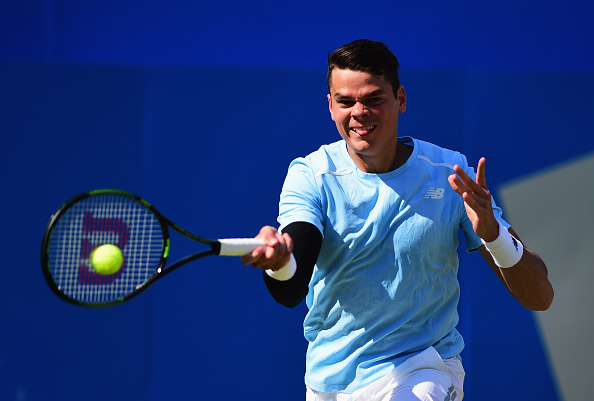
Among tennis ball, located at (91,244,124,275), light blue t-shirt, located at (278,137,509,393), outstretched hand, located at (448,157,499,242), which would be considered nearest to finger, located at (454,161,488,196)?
outstretched hand, located at (448,157,499,242)

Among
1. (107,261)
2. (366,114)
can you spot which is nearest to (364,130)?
(366,114)

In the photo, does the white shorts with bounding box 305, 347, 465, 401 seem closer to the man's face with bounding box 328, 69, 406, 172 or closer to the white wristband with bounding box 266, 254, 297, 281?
the white wristband with bounding box 266, 254, 297, 281

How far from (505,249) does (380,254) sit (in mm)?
424

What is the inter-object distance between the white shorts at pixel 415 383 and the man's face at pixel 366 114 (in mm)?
697

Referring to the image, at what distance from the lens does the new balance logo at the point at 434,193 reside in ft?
10.0

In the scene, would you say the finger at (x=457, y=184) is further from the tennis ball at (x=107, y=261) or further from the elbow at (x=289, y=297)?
the tennis ball at (x=107, y=261)

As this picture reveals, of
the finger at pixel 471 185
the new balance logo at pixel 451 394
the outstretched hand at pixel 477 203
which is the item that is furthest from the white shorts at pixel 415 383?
the finger at pixel 471 185

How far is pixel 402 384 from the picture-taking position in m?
2.95

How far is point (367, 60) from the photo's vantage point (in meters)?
3.05

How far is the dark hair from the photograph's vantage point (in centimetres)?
305

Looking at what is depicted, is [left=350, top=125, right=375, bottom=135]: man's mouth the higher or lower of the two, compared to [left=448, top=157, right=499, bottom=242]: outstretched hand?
higher

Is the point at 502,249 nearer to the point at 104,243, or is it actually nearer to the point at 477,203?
the point at 477,203

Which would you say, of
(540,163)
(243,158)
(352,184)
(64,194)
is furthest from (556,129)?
(64,194)

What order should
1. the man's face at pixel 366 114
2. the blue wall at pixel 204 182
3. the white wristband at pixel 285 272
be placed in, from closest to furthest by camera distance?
the white wristband at pixel 285 272 < the man's face at pixel 366 114 < the blue wall at pixel 204 182
